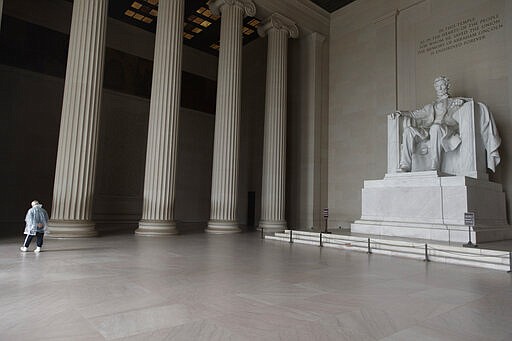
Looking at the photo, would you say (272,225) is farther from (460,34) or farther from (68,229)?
(460,34)

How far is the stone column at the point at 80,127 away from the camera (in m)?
8.65

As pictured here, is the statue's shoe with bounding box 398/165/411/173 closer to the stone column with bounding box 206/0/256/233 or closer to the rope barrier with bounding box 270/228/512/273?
the rope barrier with bounding box 270/228/512/273

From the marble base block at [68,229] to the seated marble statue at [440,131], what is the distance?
27.2 feet

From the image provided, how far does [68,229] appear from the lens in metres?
8.45

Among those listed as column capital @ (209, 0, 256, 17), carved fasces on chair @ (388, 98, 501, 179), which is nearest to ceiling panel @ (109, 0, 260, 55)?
column capital @ (209, 0, 256, 17)

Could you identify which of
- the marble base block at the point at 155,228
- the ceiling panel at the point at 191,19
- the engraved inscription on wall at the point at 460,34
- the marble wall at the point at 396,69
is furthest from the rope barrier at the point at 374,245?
the ceiling panel at the point at 191,19

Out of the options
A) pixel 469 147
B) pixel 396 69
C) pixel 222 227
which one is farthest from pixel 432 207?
pixel 396 69

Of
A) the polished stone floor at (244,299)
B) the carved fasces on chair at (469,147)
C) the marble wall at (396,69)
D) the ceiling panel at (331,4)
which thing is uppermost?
the ceiling panel at (331,4)

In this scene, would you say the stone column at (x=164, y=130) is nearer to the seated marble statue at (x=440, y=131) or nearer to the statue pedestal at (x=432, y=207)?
the statue pedestal at (x=432, y=207)

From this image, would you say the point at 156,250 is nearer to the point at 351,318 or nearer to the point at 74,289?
the point at 74,289

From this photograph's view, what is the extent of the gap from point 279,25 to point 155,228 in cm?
945

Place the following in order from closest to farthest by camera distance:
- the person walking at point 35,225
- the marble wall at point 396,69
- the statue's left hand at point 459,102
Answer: the person walking at point 35,225
the statue's left hand at point 459,102
the marble wall at point 396,69

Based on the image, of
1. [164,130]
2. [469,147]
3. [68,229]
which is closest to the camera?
[68,229]

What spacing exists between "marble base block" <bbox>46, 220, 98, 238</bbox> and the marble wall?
9.76 meters
